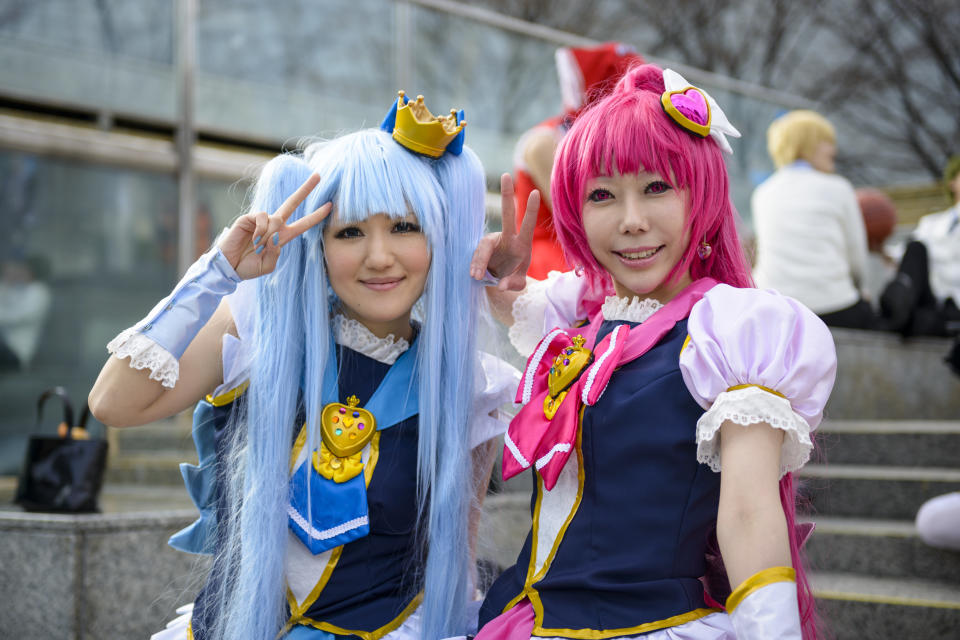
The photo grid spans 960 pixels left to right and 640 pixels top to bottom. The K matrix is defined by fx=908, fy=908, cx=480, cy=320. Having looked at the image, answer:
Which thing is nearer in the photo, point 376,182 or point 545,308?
point 376,182

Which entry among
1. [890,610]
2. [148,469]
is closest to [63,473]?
[148,469]

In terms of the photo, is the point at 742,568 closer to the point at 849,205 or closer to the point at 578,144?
the point at 578,144

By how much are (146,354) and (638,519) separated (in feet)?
2.97

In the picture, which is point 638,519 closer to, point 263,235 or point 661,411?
point 661,411

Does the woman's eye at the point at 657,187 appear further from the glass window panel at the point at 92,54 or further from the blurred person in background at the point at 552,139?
the glass window panel at the point at 92,54

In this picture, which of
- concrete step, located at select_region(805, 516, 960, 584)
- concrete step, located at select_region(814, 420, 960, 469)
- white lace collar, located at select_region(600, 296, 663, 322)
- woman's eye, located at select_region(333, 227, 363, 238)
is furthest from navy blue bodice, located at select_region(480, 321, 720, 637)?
concrete step, located at select_region(814, 420, 960, 469)

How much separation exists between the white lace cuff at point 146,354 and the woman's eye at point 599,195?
807mm

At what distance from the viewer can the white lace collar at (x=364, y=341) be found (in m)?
1.88

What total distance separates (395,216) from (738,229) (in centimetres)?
66

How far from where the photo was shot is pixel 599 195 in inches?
63.6

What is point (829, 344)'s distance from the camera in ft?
4.60

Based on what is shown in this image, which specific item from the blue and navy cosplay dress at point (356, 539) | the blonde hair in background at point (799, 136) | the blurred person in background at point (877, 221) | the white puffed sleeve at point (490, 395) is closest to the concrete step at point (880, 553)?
the white puffed sleeve at point (490, 395)

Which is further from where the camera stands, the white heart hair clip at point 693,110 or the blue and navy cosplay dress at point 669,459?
the white heart hair clip at point 693,110

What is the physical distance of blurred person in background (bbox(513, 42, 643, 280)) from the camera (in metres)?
3.20
